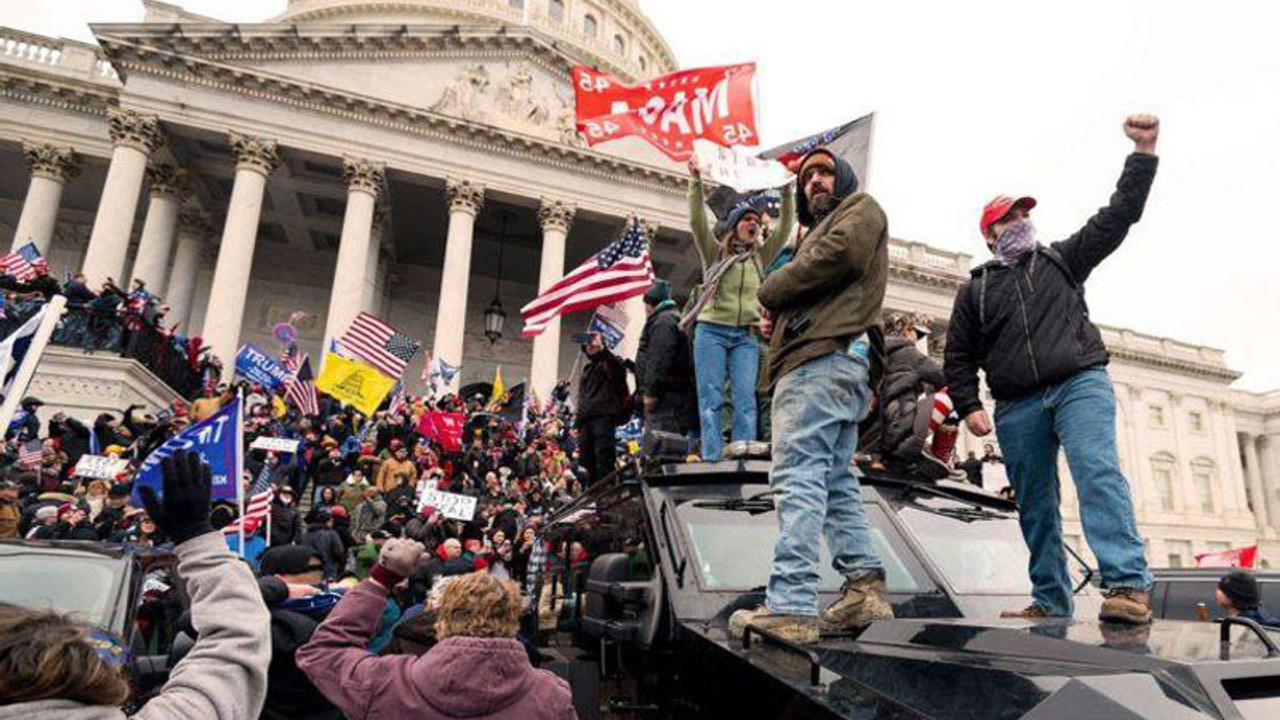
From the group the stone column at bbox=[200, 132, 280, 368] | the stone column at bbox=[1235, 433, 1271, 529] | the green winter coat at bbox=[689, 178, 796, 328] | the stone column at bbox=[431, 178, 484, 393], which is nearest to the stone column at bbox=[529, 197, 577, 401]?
the stone column at bbox=[431, 178, 484, 393]

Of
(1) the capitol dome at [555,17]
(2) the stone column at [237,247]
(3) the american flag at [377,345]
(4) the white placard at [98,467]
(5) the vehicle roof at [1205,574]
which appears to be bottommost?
(5) the vehicle roof at [1205,574]

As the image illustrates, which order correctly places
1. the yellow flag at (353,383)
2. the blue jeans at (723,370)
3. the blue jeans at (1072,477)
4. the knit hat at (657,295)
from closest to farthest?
1. the blue jeans at (1072,477)
2. the blue jeans at (723,370)
3. the knit hat at (657,295)
4. the yellow flag at (353,383)

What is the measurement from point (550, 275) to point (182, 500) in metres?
24.7

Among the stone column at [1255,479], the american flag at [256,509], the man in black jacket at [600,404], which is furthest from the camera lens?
the stone column at [1255,479]

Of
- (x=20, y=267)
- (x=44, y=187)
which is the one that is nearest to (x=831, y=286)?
(x=20, y=267)

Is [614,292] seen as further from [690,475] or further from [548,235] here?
[548,235]

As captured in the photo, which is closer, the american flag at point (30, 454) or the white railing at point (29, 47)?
the american flag at point (30, 454)

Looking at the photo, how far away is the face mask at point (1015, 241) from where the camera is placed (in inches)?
142

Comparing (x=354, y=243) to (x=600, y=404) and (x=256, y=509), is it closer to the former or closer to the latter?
(x=256, y=509)

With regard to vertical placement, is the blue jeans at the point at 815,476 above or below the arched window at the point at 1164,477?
below

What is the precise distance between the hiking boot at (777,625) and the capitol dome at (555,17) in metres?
39.6

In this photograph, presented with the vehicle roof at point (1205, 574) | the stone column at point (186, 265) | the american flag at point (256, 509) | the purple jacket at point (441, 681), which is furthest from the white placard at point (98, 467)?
the stone column at point (186, 265)

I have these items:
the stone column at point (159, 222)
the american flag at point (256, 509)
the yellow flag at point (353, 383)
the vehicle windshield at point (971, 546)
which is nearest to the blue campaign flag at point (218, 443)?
the american flag at point (256, 509)

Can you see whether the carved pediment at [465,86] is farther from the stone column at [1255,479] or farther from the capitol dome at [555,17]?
the stone column at [1255,479]
